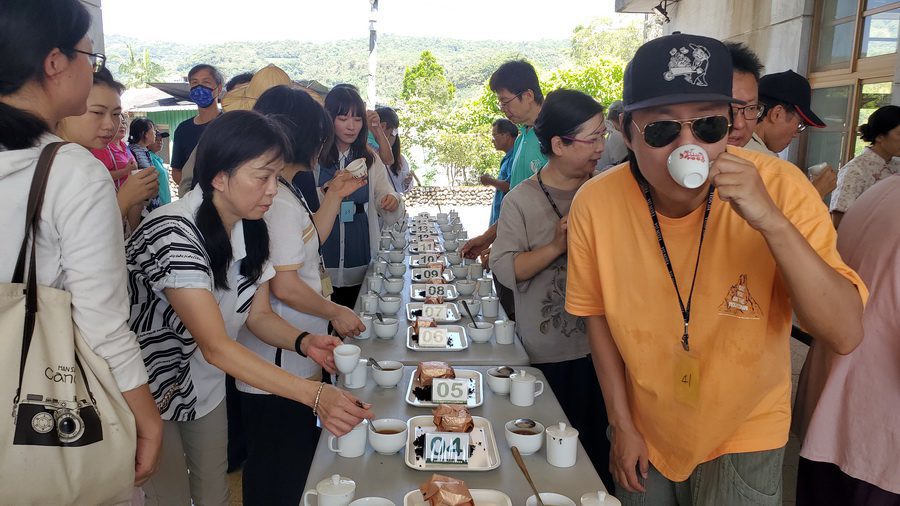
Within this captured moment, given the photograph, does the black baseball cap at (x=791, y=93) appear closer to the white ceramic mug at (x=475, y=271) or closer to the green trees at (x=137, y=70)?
the white ceramic mug at (x=475, y=271)

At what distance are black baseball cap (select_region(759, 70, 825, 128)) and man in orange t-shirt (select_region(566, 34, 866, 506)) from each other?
1146 mm

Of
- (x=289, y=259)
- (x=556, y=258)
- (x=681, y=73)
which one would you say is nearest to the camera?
(x=681, y=73)

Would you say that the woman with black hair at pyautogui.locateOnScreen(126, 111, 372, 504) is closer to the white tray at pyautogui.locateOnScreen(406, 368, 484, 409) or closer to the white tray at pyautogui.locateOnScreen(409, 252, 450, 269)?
the white tray at pyautogui.locateOnScreen(406, 368, 484, 409)

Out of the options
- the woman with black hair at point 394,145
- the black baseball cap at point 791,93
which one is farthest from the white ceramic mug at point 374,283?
the woman with black hair at point 394,145

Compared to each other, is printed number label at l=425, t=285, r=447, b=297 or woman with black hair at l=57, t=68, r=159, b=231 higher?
woman with black hair at l=57, t=68, r=159, b=231

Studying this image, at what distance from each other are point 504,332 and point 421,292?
761mm

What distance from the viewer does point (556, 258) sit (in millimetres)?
2201

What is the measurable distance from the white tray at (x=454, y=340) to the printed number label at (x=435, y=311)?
0.10m

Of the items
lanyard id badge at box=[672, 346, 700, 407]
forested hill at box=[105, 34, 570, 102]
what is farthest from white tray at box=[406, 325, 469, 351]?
forested hill at box=[105, 34, 570, 102]

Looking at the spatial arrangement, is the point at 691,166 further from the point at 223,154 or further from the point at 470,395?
the point at 223,154

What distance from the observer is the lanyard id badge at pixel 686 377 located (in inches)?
50.8

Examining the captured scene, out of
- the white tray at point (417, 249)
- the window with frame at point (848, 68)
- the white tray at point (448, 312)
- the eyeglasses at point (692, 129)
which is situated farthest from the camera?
the window with frame at point (848, 68)

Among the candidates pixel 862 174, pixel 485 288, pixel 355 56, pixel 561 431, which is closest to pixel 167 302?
pixel 561 431

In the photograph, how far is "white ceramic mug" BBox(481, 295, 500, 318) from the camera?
2.59 m
